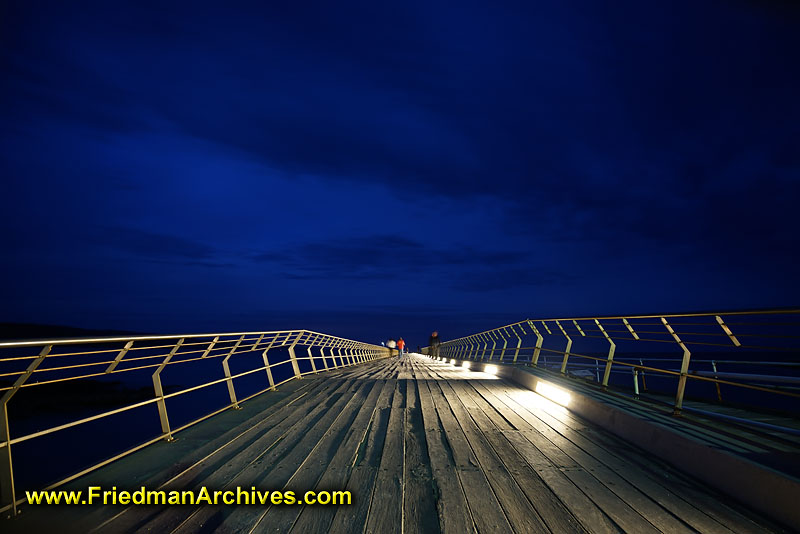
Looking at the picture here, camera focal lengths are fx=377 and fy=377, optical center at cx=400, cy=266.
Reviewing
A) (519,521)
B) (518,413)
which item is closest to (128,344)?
(519,521)

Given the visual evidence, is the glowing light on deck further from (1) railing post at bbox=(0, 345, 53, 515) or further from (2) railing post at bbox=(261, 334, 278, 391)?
(1) railing post at bbox=(0, 345, 53, 515)

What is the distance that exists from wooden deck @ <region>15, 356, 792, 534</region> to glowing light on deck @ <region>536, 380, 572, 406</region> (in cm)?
60

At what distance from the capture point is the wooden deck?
2.33m

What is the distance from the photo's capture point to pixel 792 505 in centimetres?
228

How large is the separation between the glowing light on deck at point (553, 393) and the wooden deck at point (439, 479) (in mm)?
599

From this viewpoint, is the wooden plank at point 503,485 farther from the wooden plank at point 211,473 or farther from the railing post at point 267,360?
the railing post at point 267,360

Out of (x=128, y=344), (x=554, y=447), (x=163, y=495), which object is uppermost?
(x=128, y=344)

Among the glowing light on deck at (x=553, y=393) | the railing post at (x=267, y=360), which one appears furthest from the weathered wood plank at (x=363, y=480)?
the glowing light on deck at (x=553, y=393)

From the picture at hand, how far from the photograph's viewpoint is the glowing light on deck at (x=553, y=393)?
5.52 metres

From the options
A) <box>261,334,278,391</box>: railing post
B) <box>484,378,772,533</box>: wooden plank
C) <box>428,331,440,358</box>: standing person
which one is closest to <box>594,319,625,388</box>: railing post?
<box>484,378,772,533</box>: wooden plank

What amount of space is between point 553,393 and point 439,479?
12.5ft

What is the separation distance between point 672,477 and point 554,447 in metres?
0.98

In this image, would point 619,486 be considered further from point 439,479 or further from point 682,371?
point 682,371

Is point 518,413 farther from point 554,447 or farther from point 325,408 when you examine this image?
point 325,408
